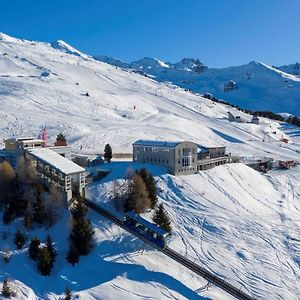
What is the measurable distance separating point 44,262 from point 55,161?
44.3 ft

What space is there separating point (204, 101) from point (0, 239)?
11559 cm

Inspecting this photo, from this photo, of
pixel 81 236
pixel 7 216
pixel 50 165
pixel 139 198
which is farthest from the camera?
pixel 50 165

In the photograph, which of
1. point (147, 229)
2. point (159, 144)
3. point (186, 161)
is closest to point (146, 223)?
point (147, 229)

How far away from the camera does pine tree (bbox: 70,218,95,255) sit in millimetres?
34219

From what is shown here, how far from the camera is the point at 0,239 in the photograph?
3534 centimetres

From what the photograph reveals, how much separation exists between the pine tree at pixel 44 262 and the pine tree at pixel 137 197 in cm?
1079

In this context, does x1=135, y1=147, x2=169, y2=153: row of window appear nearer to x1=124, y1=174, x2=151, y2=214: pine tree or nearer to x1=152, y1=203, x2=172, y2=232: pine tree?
x1=124, y1=174, x2=151, y2=214: pine tree

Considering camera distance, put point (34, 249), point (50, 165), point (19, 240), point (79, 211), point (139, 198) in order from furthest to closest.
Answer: point (50, 165) < point (139, 198) < point (79, 211) < point (19, 240) < point (34, 249)

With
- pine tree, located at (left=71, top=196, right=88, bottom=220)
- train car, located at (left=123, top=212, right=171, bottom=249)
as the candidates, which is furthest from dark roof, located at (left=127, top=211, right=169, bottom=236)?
pine tree, located at (left=71, top=196, right=88, bottom=220)

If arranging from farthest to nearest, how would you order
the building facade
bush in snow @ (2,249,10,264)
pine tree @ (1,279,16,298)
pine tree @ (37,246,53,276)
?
the building facade → bush in snow @ (2,249,10,264) → pine tree @ (37,246,53,276) → pine tree @ (1,279,16,298)

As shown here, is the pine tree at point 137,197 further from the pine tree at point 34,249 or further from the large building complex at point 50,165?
the pine tree at point 34,249

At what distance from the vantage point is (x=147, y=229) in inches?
1467

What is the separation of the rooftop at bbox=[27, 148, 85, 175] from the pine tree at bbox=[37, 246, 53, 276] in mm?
9901

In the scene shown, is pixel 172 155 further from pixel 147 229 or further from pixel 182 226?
pixel 147 229
